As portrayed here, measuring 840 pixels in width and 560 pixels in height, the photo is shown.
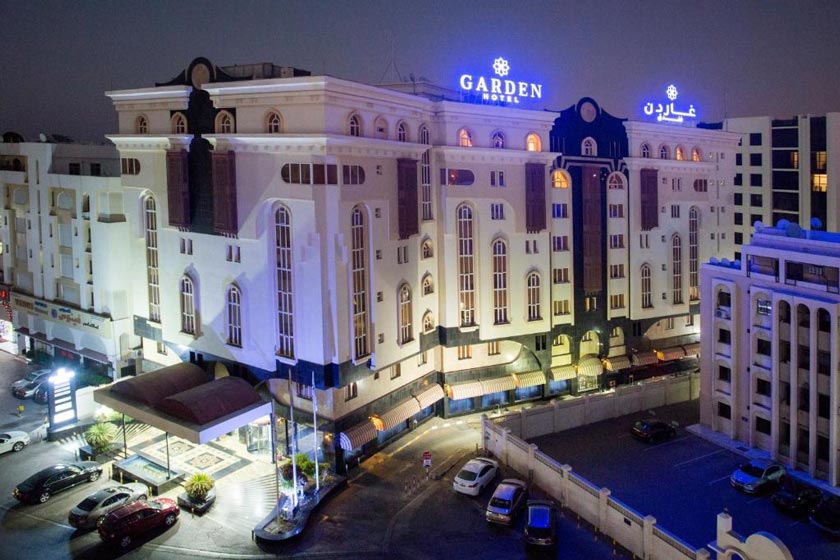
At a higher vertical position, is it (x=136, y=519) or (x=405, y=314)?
(x=405, y=314)

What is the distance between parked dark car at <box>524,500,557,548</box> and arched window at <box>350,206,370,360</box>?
54.2 feet

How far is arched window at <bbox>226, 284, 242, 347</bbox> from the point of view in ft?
171

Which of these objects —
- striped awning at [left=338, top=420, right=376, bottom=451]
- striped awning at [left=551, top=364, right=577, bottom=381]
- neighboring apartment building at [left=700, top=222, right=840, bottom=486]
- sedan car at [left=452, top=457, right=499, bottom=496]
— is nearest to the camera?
sedan car at [left=452, top=457, right=499, bottom=496]

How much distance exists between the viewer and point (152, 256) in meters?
59.5

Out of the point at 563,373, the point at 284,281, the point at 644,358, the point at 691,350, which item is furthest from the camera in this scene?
the point at 691,350

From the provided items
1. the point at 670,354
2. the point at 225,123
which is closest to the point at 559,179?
the point at 670,354

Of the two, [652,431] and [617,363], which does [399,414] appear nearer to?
[652,431]

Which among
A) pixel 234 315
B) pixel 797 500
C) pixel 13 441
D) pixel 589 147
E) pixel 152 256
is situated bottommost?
pixel 797 500

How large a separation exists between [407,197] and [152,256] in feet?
73.2

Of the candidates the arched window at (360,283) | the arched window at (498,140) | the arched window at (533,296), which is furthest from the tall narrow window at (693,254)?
the arched window at (360,283)

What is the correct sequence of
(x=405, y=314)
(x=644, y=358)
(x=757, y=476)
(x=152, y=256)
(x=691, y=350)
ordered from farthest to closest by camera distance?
(x=691, y=350), (x=644, y=358), (x=152, y=256), (x=405, y=314), (x=757, y=476)

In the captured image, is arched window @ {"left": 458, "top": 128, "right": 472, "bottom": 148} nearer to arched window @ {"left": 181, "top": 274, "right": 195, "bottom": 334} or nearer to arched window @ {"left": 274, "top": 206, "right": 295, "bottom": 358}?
arched window @ {"left": 274, "top": 206, "right": 295, "bottom": 358}

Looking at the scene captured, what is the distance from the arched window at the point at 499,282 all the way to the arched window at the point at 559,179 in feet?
26.2

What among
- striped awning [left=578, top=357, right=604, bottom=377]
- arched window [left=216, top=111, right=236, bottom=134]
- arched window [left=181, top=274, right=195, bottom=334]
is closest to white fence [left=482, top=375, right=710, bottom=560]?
striped awning [left=578, top=357, right=604, bottom=377]
